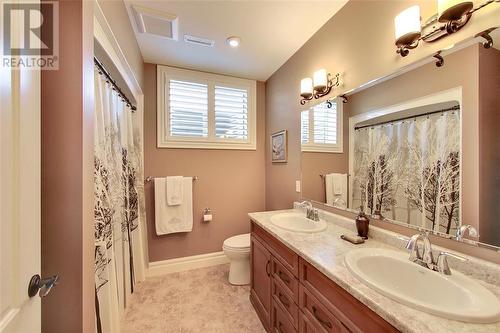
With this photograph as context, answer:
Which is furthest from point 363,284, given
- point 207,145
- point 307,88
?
point 207,145

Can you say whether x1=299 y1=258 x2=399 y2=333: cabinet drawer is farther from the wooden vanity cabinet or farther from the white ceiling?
the white ceiling

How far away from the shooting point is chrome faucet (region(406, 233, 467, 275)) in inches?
34.9

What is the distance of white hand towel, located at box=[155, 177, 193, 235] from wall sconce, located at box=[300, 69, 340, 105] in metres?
1.65

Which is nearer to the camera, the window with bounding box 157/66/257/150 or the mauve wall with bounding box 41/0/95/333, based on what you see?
the mauve wall with bounding box 41/0/95/333

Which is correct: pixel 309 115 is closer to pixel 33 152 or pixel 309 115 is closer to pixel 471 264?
pixel 471 264

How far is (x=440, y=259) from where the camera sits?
90 cm

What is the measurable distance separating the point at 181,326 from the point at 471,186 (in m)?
2.09

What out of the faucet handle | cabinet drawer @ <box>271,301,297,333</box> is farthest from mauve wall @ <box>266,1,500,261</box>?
cabinet drawer @ <box>271,301,297,333</box>

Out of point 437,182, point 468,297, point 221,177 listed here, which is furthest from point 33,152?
point 221,177

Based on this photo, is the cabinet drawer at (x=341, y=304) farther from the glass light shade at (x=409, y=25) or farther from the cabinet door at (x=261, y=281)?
the glass light shade at (x=409, y=25)

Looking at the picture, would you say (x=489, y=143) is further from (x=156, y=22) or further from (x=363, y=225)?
(x=156, y=22)

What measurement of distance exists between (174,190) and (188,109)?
1018 millimetres

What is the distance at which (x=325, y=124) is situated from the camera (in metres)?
1.87

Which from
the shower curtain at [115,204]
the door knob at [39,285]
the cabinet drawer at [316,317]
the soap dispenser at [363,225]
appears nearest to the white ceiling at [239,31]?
the shower curtain at [115,204]
